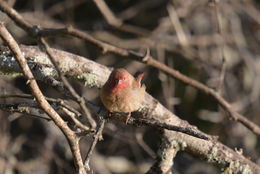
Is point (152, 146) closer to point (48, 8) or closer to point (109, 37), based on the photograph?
point (109, 37)

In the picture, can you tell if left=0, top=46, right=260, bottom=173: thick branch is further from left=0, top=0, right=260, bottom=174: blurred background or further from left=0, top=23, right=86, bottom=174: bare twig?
left=0, top=0, right=260, bottom=174: blurred background

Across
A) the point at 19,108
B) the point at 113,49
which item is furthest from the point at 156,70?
the point at 19,108

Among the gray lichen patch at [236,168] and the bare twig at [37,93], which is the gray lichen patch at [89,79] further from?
the gray lichen patch at [236,168]

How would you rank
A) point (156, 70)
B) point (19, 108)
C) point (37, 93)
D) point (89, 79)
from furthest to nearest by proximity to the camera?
point (156, 70) → point (89, 79) → point (19, 108) → point (37, 93)

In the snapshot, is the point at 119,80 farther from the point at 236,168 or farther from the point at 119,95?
the point at 236,168

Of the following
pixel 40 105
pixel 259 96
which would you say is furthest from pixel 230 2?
Result: pixel 40 105

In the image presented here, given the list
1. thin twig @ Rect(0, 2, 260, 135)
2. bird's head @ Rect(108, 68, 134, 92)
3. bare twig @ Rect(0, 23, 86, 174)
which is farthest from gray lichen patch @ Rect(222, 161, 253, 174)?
bare twig @ Rect(0, 23, 86, 174)

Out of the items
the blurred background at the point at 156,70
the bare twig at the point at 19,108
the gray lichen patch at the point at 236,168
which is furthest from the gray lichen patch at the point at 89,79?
the blurred background at the point at 156,70
